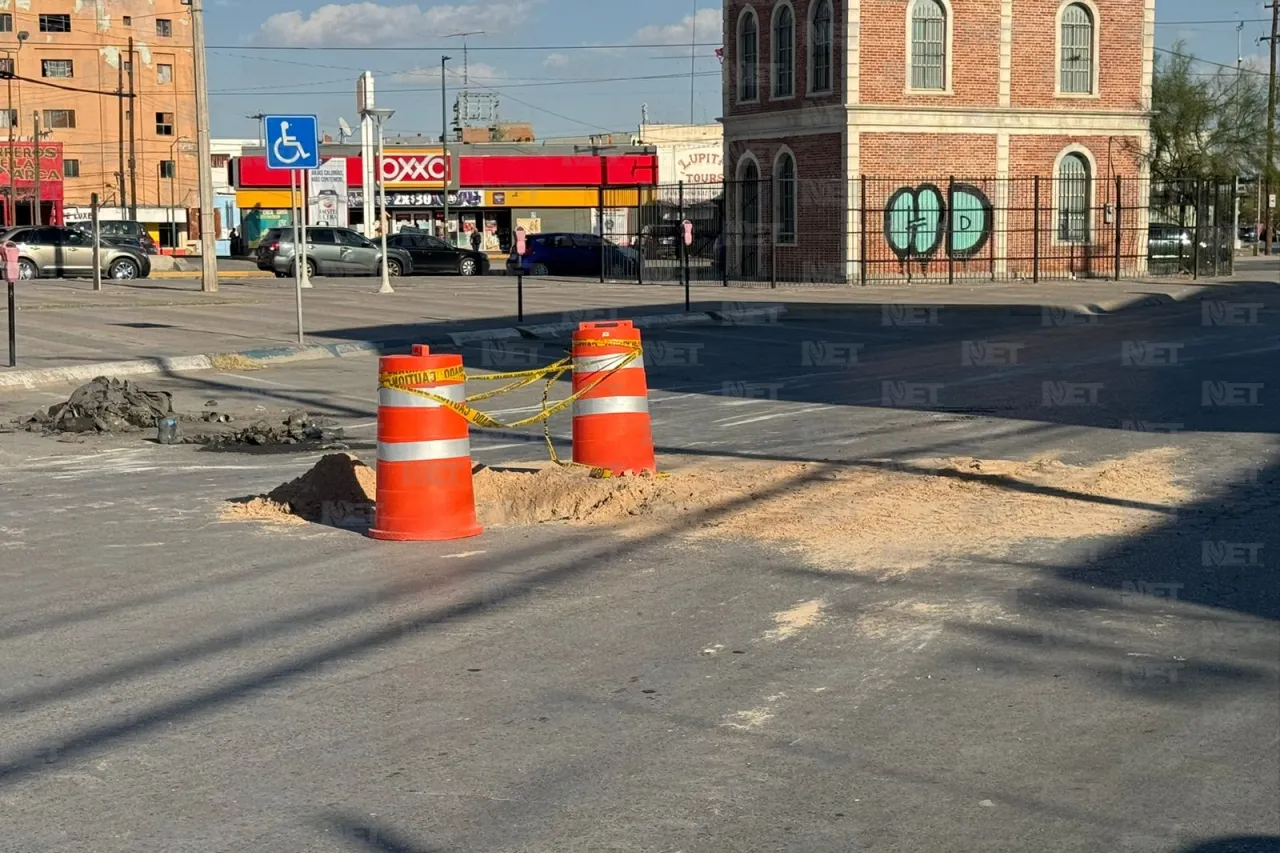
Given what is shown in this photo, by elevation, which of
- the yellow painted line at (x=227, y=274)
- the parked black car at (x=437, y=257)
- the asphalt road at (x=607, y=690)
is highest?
the parked black car at (x=437, y=257)

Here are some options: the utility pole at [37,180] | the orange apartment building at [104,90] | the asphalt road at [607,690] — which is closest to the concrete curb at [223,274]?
the utility pole at [37,180]

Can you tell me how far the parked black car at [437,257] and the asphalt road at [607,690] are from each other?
4169 centimetres

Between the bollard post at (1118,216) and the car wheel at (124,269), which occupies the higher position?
the bollard post at (1118,216)

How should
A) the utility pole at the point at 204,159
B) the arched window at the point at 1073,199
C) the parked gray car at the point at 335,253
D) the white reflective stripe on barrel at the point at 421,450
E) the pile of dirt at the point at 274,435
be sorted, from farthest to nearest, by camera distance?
1. the parked gray car at the point at 335,253
2. the arched window at the point at 1073,199
3. the utility pole at the point at 204,159
4. the pile of dirt at the point at 274,435
5. the white reflective stripe on barrel at the point at 421,450

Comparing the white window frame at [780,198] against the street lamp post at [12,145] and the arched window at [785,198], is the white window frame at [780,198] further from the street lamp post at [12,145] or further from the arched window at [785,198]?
the street lamp post at [12,145]

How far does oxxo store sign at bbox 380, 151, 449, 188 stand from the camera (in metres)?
74.5

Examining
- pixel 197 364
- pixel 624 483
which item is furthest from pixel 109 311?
pixel 624 483

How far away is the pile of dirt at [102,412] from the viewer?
14.1 m

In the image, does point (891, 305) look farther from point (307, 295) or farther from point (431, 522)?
point (431, 522)

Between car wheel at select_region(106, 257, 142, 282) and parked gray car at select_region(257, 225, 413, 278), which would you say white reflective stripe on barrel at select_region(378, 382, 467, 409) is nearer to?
car wheel at select_region(106, 257, 142, 282)

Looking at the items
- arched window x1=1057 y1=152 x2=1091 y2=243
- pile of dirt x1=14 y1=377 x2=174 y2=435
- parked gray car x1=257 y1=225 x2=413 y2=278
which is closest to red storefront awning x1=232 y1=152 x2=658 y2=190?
parked gray car x1=257 y1=225 x2=413 y2=278

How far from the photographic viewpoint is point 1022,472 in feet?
36.1

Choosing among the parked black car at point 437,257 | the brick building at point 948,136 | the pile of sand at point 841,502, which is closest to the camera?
the pile of sand at point 841,502

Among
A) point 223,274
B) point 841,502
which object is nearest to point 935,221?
point 223,274
